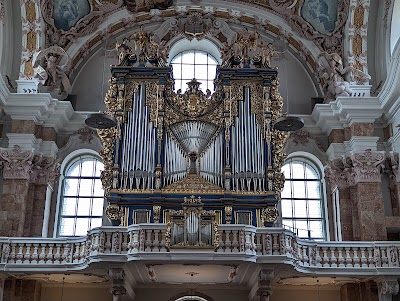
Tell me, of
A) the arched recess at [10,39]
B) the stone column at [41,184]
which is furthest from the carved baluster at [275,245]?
the arched recess at [10,39]

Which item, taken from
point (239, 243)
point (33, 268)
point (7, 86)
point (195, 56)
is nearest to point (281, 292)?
point (239, 243)

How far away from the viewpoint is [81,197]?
20.2 meters

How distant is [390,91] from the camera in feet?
61.3

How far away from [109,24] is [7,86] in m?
4.30

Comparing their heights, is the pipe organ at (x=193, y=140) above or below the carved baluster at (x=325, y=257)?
above

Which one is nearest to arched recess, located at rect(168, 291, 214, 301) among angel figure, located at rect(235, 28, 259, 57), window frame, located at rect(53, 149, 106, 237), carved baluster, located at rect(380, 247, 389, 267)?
window frame, located at rect(53, 149, 106, 237)

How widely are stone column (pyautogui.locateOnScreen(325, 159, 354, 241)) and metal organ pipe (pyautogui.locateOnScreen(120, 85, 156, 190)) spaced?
5.71 meters

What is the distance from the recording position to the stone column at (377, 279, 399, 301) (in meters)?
16.8

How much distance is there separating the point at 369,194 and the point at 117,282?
7.79 m

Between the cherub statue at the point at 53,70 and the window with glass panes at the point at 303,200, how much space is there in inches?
306

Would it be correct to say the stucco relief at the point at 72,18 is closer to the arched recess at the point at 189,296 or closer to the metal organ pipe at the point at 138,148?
the metal organ pipe at the point at 138,148

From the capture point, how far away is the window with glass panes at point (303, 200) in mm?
19984

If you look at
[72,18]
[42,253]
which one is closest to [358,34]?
[72,18]

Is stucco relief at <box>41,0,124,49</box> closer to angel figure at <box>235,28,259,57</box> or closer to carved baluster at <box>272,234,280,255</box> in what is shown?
angel figure at <box>235,28,259,57</box>
